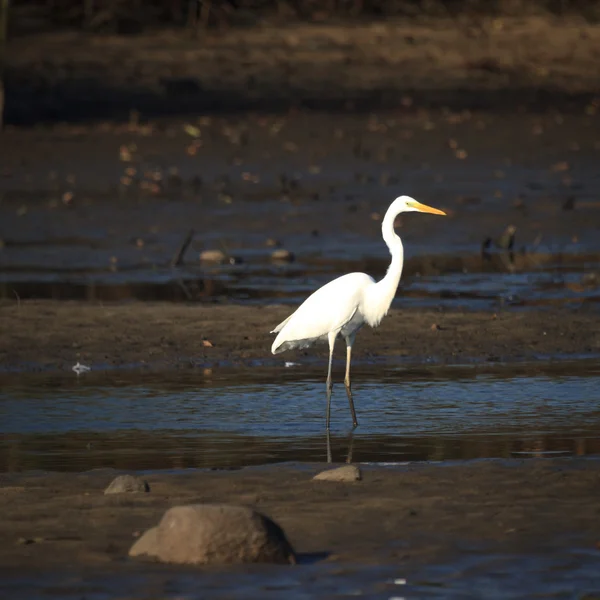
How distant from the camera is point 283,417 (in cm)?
966

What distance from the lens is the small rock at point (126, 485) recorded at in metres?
7.59

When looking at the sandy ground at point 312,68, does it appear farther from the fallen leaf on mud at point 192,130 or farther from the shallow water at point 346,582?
the shallow water at point 346,582

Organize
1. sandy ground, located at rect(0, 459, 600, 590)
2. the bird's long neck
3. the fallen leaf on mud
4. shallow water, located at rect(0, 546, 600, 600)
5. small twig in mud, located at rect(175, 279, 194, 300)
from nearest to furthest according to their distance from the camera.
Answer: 1. shallow water, located at rect(0, 546, 600, 600)
2. sandy ground, located at rect(0, 459, 600, 590)
3. the bird's long neck
4. small twig in mud, located at rect(175, 279, 194, 300)
5. the fallen leaf on mud

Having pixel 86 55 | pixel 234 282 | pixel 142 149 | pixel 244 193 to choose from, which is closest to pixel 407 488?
pixel 234 282

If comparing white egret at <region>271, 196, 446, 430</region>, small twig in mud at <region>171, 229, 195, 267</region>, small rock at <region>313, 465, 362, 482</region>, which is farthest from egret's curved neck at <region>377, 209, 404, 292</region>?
small twig in mud at <region>171, 229, 195, 267</region>

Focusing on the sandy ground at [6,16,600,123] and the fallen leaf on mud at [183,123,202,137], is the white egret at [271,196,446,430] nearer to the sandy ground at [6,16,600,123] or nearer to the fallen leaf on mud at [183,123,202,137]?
the fallen leaf on mud at [183,123,202,137]

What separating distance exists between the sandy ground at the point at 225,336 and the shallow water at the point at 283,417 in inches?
17.7

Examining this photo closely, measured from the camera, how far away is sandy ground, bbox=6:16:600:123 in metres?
24.1

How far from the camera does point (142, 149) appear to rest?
830 inches

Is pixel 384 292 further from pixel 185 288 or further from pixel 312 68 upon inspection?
pixel 312 68

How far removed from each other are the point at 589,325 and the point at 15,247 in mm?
6204

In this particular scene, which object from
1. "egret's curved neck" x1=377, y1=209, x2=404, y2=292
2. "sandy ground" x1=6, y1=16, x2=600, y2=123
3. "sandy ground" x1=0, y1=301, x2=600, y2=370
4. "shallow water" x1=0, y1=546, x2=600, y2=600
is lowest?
"shallow water" x1=0, y1=546, x2=600, y2=600

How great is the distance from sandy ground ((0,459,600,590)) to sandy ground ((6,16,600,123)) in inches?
618

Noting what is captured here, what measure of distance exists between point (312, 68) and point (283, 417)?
16363mm
